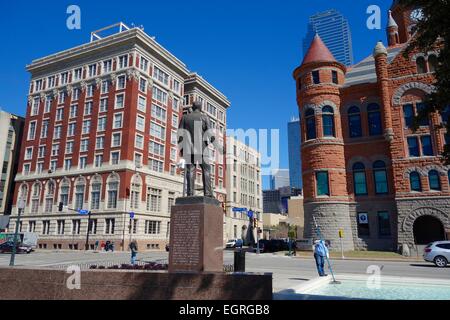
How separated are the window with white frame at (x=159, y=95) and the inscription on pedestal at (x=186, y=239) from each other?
52758 millimetres

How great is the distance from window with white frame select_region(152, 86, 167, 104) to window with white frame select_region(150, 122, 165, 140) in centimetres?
497

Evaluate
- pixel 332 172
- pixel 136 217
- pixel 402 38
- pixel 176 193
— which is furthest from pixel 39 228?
pixel 402 38

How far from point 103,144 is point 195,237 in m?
49.5

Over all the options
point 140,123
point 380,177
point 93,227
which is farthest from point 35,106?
point 380,177

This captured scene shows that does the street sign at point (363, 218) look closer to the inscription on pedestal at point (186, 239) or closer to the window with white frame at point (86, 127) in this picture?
the inscription on pedestal at point (186, 239)

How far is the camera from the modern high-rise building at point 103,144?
52.5 metres

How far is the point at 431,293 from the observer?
10656 millimetres

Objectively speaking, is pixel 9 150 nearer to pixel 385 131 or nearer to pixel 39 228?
pixel 39 228

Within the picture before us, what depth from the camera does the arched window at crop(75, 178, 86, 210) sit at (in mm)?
55000

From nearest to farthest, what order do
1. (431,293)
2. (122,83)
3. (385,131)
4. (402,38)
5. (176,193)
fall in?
1. (431,293)
2. (385,131)
3. (402,38)
4. (122,83)
5. (176,193)

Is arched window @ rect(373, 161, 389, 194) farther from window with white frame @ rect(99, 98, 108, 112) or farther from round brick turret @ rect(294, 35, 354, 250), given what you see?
window with white frame @ rect(99, 98, 108, 112)

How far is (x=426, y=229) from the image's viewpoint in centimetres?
3519

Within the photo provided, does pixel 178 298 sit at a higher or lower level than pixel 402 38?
lower
